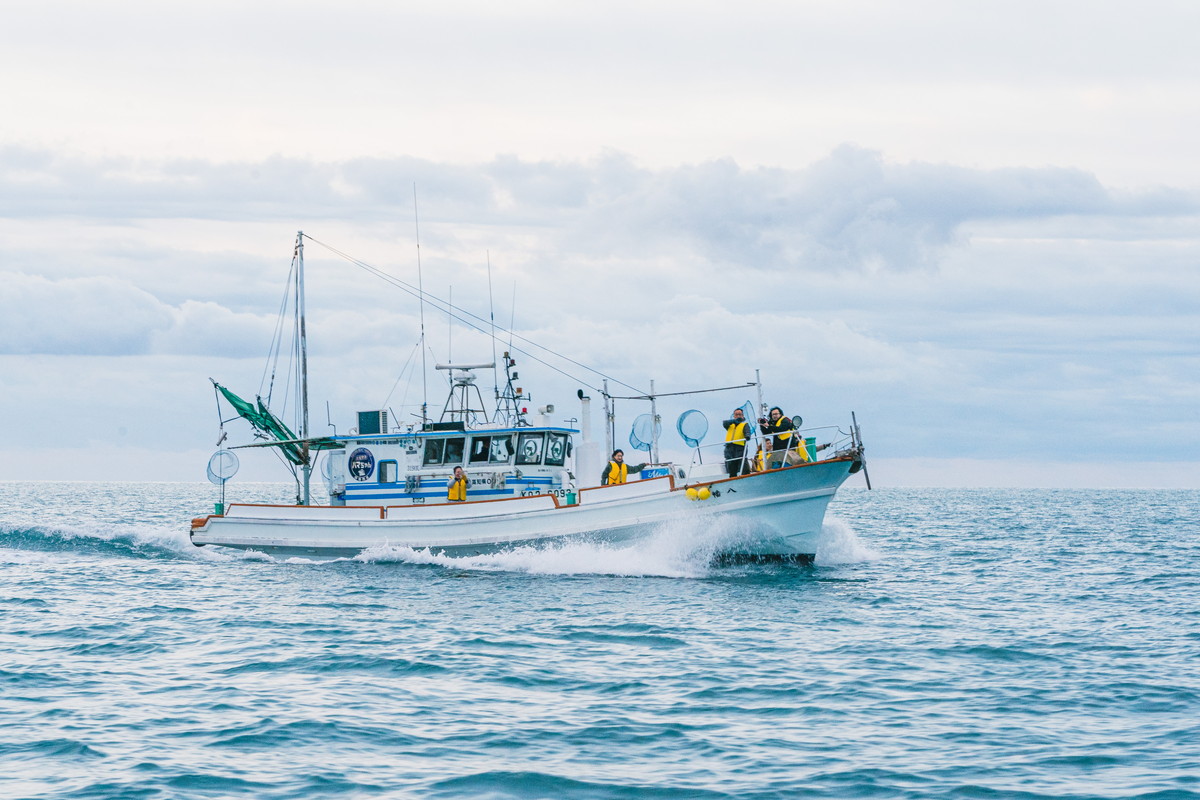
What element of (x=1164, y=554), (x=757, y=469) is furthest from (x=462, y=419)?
(x=1164, y=554)

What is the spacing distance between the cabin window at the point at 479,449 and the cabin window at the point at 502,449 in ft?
0.47

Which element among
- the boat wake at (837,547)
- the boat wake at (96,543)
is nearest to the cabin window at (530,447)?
the boat wake at (837,547)

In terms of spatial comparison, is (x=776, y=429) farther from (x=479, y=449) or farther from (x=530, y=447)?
(x=479, y=449)

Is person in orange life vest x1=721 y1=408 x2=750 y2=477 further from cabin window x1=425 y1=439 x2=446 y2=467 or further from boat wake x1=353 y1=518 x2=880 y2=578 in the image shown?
cabin window x1=425 y1=439 x2=446 y2=467

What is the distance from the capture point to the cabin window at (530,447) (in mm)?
31625


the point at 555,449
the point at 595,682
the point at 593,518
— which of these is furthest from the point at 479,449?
the point at 595,682

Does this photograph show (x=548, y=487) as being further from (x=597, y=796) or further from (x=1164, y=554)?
(x=1164, y=554)

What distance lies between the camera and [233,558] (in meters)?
33.2

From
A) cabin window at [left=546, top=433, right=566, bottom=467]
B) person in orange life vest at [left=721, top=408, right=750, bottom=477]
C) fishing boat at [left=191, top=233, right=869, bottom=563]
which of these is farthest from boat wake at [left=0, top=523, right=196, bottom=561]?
person in orange life vest at [left=721, top=408, right=750, bottom=477]

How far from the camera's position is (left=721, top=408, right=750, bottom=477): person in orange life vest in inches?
1109

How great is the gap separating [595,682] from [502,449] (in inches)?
618

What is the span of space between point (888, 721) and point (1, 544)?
37.0m

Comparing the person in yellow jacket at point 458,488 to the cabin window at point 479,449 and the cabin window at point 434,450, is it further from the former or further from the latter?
the cabin window at point 434,450

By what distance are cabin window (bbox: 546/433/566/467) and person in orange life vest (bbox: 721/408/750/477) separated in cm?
546
